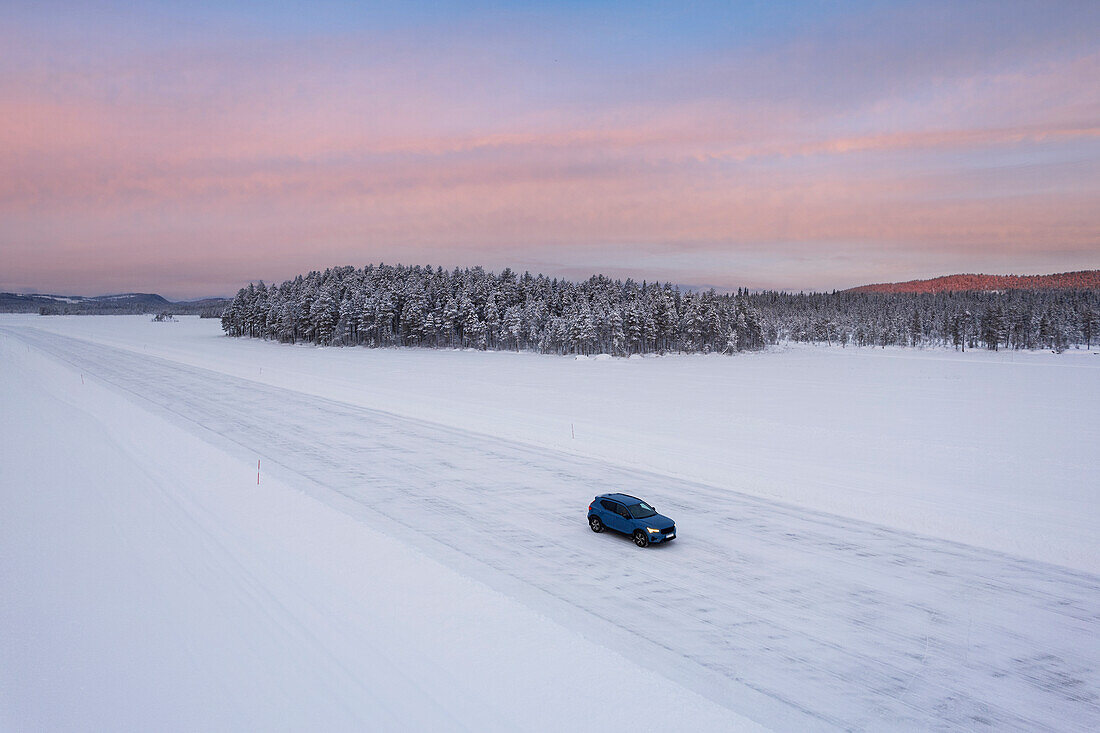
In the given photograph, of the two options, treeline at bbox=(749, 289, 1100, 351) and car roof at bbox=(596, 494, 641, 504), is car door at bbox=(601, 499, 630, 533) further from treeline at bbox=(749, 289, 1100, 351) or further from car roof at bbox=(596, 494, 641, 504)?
treeline at bbox=(749, 289, 1100, 351)

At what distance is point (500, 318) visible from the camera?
120m

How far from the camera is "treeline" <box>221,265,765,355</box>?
108 m

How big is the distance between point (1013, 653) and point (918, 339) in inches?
7822

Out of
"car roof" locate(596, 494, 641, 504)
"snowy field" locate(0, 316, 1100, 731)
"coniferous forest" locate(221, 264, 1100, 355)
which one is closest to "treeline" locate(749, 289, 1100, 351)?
"coniferous forest" locate(221, 264, 1100, 355)

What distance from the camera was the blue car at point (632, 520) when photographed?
595 inches

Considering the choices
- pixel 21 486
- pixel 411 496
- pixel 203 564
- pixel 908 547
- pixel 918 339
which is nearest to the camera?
pixel 203 564

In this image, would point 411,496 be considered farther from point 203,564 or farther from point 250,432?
point 250,432

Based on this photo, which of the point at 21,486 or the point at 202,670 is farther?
the point at 21,486

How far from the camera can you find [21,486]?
21.0 meters

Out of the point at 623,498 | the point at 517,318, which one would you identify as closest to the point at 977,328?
the point at 517,318

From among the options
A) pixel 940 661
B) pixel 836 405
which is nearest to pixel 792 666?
pixel 940 661

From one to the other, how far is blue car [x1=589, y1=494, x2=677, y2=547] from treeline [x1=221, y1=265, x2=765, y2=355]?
281ft

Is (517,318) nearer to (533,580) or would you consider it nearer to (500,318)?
(500,318)

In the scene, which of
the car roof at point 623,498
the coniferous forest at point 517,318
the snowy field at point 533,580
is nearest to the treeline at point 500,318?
the coniferous forest at point 517,318
